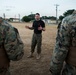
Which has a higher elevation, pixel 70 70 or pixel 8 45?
pixel 8 45

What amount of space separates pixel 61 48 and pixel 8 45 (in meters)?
0.65

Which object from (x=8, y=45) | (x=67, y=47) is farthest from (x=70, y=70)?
(x=8, y=45)

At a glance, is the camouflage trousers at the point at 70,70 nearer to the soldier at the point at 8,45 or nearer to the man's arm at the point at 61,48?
the man's arm at the point at 61,48

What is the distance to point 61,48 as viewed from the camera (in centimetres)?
282

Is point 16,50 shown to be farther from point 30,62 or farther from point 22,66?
point 30,62

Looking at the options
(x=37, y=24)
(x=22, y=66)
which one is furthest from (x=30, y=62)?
(x=37, y=24)

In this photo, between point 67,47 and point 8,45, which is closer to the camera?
point 67,47

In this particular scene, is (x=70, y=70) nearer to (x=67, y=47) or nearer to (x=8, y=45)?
(x=67, y=47)

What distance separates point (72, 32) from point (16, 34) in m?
0.72

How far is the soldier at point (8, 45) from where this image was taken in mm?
2889

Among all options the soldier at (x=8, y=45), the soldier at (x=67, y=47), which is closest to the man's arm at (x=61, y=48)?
the soldier at (x=67, y=47)

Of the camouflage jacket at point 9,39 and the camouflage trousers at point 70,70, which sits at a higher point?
the camouflage jacket at point 9,39

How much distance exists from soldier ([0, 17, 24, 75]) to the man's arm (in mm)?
472

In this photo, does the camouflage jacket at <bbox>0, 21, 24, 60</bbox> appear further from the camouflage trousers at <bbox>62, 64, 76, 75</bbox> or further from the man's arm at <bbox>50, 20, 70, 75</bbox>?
the camouflage trousers at <bbox>62, 64, 76, 75</bbox>
